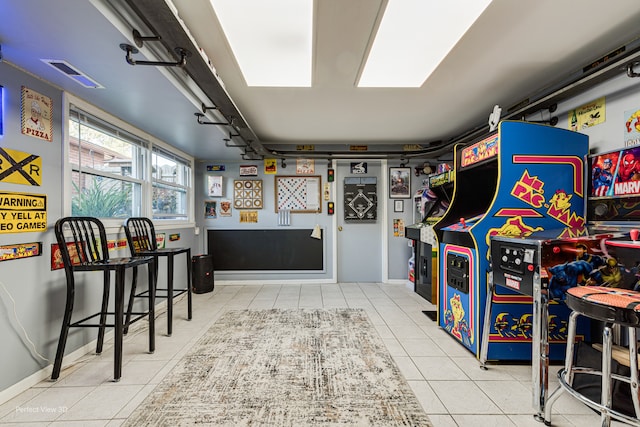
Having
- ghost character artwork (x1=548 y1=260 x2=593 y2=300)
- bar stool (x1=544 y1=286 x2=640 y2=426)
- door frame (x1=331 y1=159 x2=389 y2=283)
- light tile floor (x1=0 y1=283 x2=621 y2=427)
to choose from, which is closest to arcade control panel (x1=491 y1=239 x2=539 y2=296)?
ghost character artwork (x1=548 y1=260 x2=593 y2=300)

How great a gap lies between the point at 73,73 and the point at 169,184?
227 cm

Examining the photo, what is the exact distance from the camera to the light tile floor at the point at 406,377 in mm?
1705

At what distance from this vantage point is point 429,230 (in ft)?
12.7

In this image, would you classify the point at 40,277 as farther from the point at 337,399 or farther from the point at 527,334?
the point at 527,334

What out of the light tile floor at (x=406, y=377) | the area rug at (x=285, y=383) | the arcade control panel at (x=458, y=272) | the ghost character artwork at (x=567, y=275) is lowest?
the light tile floor at (x=406, y=377)

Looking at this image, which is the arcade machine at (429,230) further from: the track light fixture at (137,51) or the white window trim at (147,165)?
the white window trim at (147,165)

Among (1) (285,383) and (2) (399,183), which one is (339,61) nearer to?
(1) (285,383)

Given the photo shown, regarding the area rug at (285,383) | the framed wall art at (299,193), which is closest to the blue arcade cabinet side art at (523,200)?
the area rug at (285,383)

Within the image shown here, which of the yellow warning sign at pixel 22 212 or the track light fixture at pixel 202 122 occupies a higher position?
the track light fixture at pixel 202 122

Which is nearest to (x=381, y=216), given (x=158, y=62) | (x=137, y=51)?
(x=158, y=62)

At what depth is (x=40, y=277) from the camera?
2100 millimetres

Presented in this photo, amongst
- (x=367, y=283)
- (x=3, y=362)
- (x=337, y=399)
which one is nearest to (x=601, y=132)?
(x=337, y=399)

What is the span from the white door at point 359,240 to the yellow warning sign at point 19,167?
12.8ft

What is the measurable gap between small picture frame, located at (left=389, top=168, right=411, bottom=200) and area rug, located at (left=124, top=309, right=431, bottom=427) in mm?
2830
